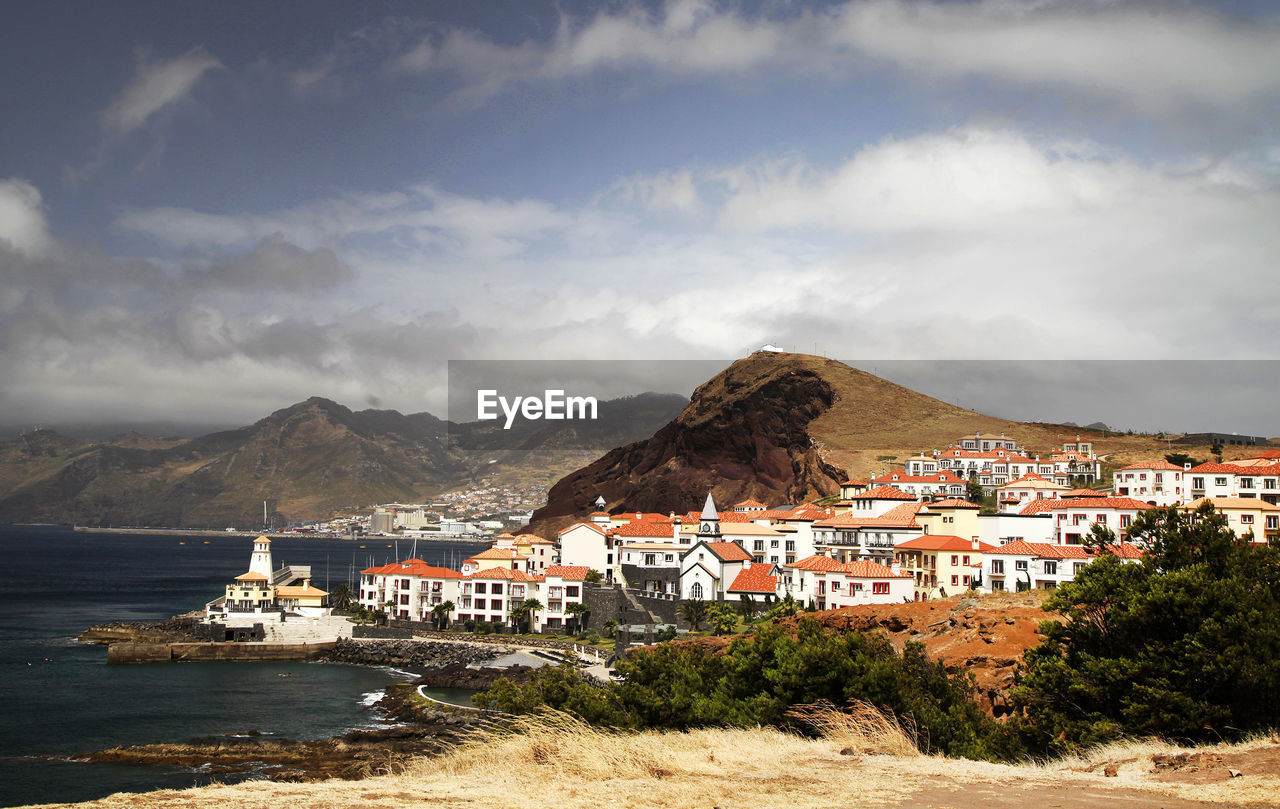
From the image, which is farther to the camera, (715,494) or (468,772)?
(715,494)

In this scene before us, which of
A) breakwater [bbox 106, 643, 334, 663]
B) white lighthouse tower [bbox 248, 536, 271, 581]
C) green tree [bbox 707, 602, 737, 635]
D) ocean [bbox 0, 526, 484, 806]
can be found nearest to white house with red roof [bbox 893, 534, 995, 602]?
green tree [bbox 707, 602, 737, 635]

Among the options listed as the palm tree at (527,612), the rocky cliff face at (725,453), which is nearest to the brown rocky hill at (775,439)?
the rocky cliff face at (725,453)

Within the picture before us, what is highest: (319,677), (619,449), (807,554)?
(619,449)

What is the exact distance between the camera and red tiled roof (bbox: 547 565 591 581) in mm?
73562

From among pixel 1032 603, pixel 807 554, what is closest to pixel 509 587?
pixel 807 554

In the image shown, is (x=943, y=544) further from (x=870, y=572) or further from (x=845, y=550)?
A: (x=845, y=550)

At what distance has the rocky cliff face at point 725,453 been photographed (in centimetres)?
12323

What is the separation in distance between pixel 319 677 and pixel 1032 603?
45.7 meters

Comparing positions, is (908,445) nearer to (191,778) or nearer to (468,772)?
(191,778)

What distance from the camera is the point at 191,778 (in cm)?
3716

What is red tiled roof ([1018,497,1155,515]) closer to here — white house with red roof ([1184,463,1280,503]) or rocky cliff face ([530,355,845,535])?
white house with red roof ([1184,463,1280,503])

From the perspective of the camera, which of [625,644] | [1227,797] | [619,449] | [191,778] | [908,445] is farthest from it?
[619,449]

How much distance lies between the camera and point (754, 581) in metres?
65.1

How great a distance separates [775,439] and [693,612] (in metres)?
68.1
